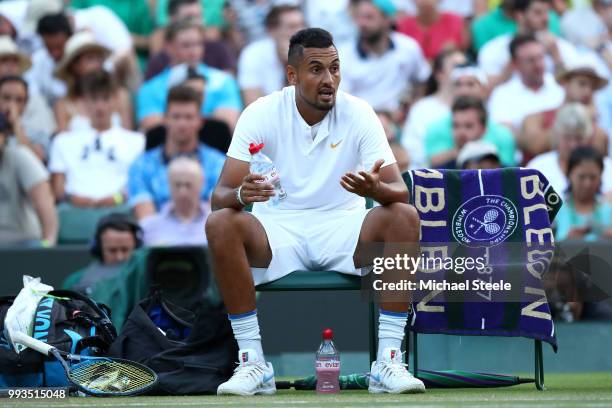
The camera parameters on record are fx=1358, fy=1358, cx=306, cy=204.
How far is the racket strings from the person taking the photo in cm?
577

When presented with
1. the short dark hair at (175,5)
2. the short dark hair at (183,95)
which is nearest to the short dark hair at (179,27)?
the short dark hair at (175,5)

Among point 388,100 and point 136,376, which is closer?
point 136,376

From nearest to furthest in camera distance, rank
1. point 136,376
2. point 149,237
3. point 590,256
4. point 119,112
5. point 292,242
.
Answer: point 136,376, point 292,242, point 590,256, point 149,237, point 119,112

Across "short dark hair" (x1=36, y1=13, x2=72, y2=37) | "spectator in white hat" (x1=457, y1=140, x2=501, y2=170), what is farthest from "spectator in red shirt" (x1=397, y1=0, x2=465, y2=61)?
"short dark hair" (x1=36, y1=13, x2=72, y2=37)

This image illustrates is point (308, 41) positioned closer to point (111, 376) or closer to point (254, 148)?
point (254, 148)

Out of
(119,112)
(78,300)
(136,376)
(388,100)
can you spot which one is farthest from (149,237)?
(136,376)

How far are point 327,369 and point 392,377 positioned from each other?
348mm

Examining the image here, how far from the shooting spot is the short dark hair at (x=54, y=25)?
11.6 metres

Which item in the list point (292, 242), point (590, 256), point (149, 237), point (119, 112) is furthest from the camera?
point (119, 112)

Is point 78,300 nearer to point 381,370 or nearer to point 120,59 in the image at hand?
point 381,370

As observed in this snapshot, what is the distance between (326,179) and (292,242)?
1.10ft

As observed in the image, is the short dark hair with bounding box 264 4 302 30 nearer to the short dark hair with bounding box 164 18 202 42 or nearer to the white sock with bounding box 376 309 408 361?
the short dark hair with bounding box 164 18 202 42

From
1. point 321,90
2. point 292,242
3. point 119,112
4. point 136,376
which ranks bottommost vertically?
point 136,376

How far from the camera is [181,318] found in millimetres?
6457
